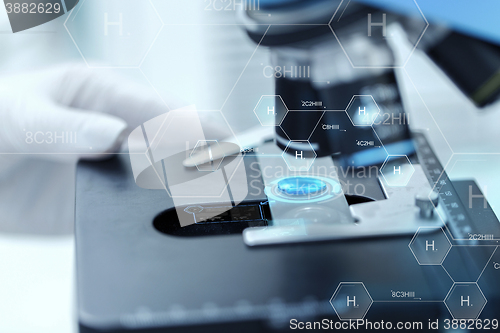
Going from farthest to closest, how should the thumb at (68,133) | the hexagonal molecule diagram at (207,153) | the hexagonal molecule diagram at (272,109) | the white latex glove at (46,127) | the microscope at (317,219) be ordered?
the white latex glove at (46,127) < the thumb at (68,133) < the hexagonal molecule diagram at (207,153) < the hexagonal molecule diagram at (272,109) < the microscope at (317,219)

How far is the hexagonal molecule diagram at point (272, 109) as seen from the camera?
1.76 feet

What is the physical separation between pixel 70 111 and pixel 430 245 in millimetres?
774

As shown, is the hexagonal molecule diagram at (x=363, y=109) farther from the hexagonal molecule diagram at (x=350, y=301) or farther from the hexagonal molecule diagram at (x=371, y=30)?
the hexagonal molecule diagram at (x=350, y=301)

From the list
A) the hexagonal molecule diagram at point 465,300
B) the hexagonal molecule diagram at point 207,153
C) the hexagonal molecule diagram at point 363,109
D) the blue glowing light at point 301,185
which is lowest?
the hexagonal molecule diagram at point 207,153

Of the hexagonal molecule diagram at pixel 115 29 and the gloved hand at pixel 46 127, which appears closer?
the hexagonal molecule diagram at pixel 115 29

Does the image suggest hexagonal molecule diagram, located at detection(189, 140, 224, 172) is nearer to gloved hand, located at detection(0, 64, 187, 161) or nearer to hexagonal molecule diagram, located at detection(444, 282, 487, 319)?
gloved hand, located at detection(0, 64, 187, 161)

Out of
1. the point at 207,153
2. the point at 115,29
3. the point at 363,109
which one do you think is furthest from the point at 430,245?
the point at 115,29

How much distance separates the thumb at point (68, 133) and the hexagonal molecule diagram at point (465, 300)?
0.61 metres

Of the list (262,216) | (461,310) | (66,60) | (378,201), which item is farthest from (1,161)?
(461,310)

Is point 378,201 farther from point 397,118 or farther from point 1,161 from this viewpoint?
point 1,161

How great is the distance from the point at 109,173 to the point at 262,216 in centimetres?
29

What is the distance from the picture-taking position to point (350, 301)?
449 mm

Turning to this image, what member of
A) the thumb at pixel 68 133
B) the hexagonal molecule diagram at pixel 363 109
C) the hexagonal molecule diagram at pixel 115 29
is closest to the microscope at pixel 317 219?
the hexagonal molecule diagram at pixel 363 109

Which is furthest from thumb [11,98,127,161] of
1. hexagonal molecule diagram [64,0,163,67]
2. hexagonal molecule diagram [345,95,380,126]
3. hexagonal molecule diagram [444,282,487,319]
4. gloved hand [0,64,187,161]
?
hexagonal molecule diagram [444,282,487,319]
